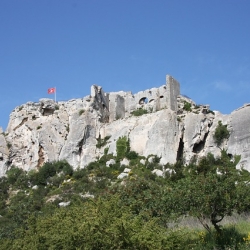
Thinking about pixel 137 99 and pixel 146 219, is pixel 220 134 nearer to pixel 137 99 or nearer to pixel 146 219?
pixel 137 99

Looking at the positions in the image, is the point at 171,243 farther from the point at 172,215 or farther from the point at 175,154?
the point at 175,154

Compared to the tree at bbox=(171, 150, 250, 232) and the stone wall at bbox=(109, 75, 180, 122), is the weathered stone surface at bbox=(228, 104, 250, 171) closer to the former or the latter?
the stone wall at bbox=(109, 75, 180, 122)

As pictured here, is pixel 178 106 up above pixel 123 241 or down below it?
above

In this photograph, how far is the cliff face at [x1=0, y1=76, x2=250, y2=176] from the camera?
38688 mm

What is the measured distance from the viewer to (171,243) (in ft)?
37.2

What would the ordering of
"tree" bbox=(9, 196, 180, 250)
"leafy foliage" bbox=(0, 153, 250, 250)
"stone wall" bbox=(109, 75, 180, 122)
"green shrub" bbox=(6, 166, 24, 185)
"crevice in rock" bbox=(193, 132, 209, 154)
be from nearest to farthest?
"tree" bbox=(9, 196, 180, 250) → "leafy foliage" bbox=(0, 153, 250, 250) → "crevice in rock" bbox=(193, 132, 209, 154) → "green shrub" bbox=(6, 166, 24, 185) → "stone wall" bbox=(109, 75, 180, 122)

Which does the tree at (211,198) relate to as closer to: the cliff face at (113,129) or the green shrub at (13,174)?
the cliff face at (113,129)

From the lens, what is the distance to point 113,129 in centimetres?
4328

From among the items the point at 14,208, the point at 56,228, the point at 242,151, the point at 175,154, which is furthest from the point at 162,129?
the point at 56,228

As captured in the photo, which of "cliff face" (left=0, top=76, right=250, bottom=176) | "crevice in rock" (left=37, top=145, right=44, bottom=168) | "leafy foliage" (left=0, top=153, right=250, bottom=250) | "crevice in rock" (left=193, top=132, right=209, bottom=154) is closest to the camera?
"leafy foliage" (left=0, top=153, right=250, bottom=250)

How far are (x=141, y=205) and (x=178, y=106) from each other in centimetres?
2608

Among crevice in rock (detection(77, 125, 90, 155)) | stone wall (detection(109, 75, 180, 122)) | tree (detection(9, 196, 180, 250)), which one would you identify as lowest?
tree (detection(9, 196, 180, 250))

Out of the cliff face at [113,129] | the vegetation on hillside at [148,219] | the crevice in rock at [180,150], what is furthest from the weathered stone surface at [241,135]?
the vegetation on hillside at [148,219]

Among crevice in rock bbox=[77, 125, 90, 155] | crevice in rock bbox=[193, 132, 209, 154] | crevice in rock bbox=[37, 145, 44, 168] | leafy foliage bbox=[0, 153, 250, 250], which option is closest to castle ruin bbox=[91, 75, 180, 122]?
crevice in rock bbox=[77, 125, 90, 155]
